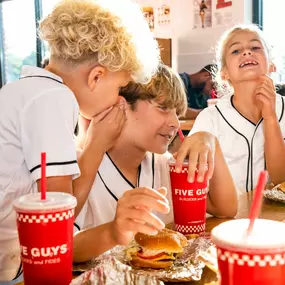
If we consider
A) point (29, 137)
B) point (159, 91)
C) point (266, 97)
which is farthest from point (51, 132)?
point (266, 97)

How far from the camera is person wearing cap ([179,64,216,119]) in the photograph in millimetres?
4477

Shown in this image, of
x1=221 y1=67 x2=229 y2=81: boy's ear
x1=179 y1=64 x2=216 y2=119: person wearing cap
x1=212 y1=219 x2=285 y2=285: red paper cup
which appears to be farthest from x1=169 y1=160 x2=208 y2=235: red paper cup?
x1=179 y1=64 x2=216 y2=119: person wearing cap

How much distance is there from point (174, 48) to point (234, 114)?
291 cm

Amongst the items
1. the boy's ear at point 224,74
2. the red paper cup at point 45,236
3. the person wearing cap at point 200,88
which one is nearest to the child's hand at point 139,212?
the red paper cup at point 45,236

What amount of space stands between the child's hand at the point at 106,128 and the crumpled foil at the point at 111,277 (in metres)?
0.61

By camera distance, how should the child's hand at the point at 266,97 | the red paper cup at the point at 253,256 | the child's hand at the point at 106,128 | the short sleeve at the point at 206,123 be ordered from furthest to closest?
the short sleeve at the point at 206,123, the child's hand at the point at 266,97, the child's hand at the point at 106,128, the red paper cup at the point at 253,256

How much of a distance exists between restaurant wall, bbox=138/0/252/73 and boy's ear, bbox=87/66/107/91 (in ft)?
11.0

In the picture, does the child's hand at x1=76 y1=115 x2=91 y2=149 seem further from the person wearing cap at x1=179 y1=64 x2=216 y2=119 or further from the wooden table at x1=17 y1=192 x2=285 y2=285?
the person wearing cap at x1=179 y1=64 x2=216 y2=119

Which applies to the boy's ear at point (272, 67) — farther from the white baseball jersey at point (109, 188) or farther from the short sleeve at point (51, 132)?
the short sleeve at point (51, 132)

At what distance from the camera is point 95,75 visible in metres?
1.20

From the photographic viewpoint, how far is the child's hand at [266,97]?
193 centimetres

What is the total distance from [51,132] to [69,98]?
109 millimetres

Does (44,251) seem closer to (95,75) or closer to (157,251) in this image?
(157,251)

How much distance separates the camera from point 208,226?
113 centimetres
